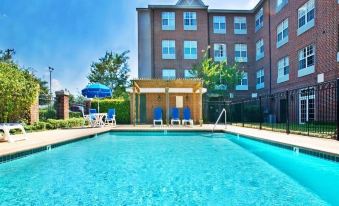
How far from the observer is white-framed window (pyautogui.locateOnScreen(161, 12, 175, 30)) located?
29281mm

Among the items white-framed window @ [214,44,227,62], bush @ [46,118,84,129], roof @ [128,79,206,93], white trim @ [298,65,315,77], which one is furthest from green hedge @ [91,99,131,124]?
white trim @ [298,65,315,77]

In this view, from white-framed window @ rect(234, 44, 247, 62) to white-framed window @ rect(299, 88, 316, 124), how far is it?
10.5m

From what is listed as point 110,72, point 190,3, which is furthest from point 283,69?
point 110,72

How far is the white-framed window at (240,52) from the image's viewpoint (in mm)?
29906

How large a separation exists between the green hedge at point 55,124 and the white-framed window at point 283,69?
627 inches

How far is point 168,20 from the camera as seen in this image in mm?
29328

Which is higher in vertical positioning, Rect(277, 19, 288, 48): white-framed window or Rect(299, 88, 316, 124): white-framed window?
Rect(277, 19, 288, 48): white-framed window

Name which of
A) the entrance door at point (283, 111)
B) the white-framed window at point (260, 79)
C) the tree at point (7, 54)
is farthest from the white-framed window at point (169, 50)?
the tree at point (7, 54)

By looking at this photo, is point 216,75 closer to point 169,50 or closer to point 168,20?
point 169,50

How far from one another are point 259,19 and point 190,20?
23.0 feet

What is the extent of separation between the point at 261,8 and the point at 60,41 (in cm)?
2064

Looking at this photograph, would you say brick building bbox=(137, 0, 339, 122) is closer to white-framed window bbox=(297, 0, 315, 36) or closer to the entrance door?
the entrance door

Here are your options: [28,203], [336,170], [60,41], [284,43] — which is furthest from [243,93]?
[28,203]

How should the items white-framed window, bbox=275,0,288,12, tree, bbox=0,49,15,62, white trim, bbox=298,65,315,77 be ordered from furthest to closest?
tree, bbox=0,49,15,62 → white-framed window, bbox=275,0,288,12 → white trim, bbox=298,65,315,77
